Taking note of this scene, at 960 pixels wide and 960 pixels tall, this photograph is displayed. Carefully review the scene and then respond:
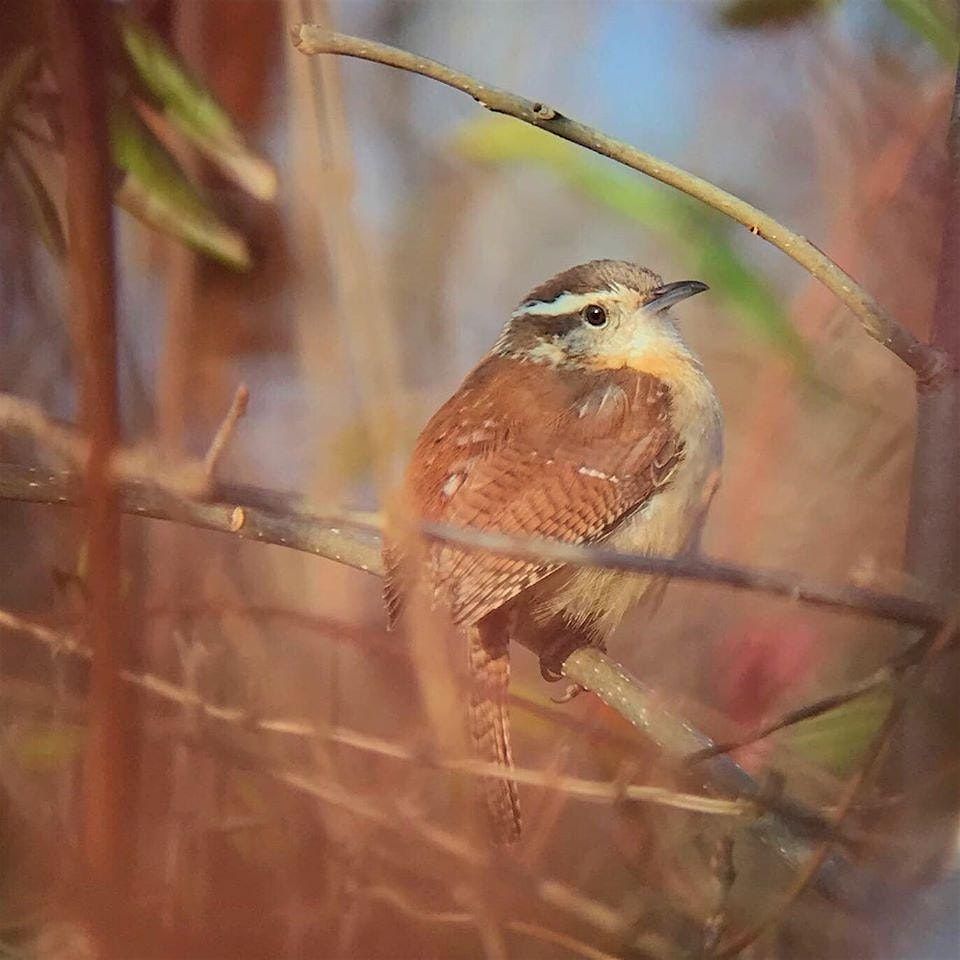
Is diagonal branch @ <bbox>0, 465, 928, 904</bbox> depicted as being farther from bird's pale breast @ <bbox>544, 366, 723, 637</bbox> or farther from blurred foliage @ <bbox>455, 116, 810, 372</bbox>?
blurred foliage @ <bbox>455, 116, 810, 372</bbox>

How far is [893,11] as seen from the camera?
1.00 metres

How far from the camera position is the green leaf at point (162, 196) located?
3.00ft

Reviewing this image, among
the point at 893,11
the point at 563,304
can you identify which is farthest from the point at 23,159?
the point at 893,11

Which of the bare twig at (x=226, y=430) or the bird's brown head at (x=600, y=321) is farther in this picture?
the bird's brown head at (x=600, y=321)

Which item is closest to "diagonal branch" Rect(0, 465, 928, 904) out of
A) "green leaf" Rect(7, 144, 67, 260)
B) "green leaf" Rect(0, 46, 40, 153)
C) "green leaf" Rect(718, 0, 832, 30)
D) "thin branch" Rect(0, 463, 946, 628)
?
"thin branch" Rect(0, 463, 946, 628)

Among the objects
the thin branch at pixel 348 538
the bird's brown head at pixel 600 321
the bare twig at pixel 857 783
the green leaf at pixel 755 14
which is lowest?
the bare twig at pixel 857 783

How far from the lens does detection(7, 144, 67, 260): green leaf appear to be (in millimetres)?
908

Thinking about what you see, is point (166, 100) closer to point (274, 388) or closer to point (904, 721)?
point (274, 388)

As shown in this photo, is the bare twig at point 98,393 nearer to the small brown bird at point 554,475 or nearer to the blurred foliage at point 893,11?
the small brown bird at point 554,475

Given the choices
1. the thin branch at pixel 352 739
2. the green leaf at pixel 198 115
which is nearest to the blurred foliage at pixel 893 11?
the green leaf at pixel 198 115

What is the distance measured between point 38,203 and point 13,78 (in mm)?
119

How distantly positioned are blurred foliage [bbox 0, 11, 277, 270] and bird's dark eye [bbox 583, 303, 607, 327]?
34 centimetres

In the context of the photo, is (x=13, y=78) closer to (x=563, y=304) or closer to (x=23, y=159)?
(x=23, y=159)

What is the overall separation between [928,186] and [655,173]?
0.30 meters
